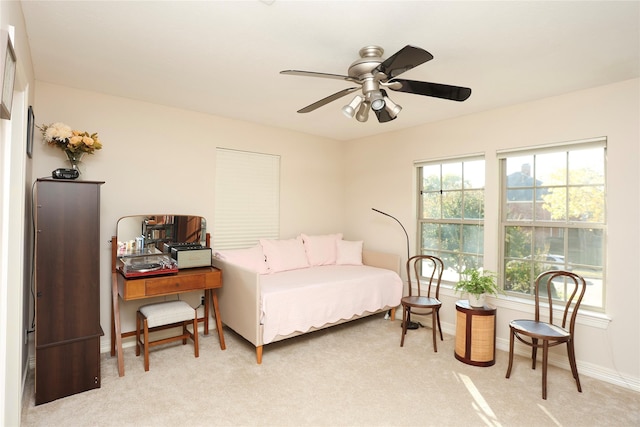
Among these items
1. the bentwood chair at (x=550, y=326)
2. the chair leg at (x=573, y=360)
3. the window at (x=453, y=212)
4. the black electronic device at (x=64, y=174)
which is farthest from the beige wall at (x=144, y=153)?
the chair leg at (x=573, y=360)

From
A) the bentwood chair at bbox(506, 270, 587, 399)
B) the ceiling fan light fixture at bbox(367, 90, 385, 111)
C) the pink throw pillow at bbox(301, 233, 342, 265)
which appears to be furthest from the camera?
the pink throw pillow at bbox(301, 233, 342, 265)

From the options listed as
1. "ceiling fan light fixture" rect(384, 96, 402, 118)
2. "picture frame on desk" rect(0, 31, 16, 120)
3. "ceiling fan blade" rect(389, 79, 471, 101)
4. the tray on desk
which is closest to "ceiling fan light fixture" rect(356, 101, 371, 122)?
"ceiling fan light fixture" rect(384, 96, 402, 118)

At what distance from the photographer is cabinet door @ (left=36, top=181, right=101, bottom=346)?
2410 mm

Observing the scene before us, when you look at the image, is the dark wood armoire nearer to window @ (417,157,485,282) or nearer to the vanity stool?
the vanity stool

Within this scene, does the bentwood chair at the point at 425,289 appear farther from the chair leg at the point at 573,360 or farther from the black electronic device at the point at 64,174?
the black electronic device at the point at 64,174

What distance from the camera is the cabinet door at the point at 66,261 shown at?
2.41 metres

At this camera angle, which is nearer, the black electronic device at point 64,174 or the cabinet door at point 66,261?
the cabinet door at point 66,261

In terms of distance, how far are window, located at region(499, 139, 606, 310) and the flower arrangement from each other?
3.86 meters

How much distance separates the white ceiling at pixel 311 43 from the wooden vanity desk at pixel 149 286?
1.53m

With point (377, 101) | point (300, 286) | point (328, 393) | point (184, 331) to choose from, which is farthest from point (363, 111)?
point (184, 331)

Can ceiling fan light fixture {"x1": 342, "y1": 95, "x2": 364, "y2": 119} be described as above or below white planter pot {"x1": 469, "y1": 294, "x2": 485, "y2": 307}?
above

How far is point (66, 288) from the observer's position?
250 cm

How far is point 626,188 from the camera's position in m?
2.76

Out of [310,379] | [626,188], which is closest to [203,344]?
[310,379]
